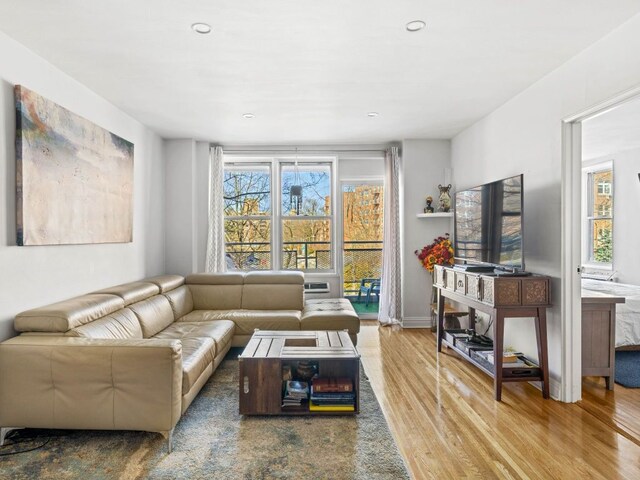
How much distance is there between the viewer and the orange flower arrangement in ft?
16.3

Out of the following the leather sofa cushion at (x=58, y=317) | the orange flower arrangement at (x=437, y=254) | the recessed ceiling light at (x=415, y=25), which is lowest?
the leather sofa cushion at (x=58, y=317)

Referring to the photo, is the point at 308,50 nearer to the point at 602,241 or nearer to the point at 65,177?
the point at 65,177

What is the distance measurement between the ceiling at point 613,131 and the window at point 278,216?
3.22m

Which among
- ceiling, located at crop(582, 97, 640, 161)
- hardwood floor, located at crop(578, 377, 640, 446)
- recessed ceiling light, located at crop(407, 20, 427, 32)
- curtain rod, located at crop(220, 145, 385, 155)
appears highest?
recessed ceiling light, located at crop(407, 20, 427, 32)

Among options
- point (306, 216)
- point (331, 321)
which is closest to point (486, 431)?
point (331, 321)

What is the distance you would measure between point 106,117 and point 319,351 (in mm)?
2866

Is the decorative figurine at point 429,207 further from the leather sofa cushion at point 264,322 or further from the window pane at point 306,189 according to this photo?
the leather sofa cushion at point 264,322

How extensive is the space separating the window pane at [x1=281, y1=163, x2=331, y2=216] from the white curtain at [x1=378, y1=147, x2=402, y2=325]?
872 mm

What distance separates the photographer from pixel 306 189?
574 cm

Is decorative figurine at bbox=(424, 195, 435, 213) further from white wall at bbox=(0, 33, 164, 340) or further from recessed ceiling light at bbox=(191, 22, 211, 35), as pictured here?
recessed ceiling light at bbox=(191, 22, 211, 35)

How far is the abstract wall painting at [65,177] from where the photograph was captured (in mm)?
2602

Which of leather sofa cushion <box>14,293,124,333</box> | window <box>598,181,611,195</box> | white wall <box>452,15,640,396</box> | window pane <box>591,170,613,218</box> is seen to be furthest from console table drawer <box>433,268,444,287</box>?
window <box>598,181,611,195</box>

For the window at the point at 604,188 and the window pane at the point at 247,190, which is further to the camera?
the window at the point at 604,188

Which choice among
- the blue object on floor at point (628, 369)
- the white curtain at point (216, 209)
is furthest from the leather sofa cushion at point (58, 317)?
the blue object on floor at point (628, 369)
